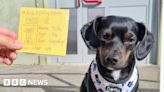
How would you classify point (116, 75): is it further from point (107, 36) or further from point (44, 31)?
point (44, 31)

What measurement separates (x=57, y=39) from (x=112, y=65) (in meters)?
0.67

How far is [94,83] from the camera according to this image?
125 inches

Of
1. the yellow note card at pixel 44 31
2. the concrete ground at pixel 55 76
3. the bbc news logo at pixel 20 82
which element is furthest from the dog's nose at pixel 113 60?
the bbc news logo at pixel 20 82

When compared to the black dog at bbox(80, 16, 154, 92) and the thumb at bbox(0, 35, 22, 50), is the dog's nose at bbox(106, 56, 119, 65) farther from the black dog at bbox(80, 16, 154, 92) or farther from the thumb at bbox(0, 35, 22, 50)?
the thumb at bbox(0, 35, 22, 50)

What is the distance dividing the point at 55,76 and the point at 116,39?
8.25 ft

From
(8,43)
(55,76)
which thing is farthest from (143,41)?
(55,76)

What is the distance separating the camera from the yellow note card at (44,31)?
3.43m

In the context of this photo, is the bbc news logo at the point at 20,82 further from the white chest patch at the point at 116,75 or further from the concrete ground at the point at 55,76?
the white chest patch at the point at 116,75

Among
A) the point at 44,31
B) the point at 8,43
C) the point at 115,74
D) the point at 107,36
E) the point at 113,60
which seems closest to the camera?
the point at 8,43

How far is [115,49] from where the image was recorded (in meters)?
2.86

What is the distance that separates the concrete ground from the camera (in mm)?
4809

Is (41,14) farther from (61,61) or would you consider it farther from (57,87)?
(57,87)

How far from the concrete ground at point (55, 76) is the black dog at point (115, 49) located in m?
1.42

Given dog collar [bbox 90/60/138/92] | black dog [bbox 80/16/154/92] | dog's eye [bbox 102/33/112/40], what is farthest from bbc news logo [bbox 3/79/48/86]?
dog's eye [bbox 102/33/112/40]
